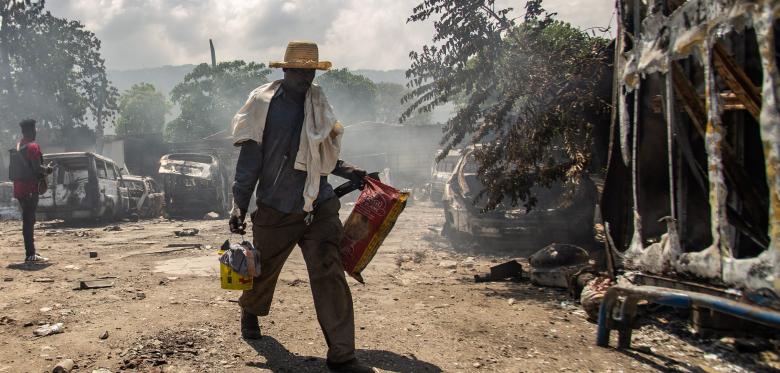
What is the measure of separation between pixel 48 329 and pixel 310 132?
2.24m

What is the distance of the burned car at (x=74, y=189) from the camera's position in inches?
492

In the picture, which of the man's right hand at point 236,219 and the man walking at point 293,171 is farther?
the man's right hand at point 236,219

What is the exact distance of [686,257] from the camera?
11.9ft

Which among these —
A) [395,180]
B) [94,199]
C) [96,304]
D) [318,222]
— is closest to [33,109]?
[395,180]

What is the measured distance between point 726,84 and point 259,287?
296 cm

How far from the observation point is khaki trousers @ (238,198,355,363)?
9.95ft

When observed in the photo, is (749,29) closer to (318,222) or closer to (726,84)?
(726,84)

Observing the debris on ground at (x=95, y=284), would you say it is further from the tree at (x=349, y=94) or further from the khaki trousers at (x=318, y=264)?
the tree at (x=349, y=94)

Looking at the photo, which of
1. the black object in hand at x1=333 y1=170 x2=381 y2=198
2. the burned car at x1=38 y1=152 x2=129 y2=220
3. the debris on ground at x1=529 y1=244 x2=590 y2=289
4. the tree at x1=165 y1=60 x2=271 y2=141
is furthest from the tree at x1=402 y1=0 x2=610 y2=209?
the tree at x1=165 y1=60 x2=271 y2=141

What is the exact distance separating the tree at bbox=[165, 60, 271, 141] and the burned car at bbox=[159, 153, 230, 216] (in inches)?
1013

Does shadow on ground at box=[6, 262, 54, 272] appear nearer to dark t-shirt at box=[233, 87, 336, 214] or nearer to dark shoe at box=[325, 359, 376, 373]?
dark t-shirt at box=[233, 87, 336, 214]

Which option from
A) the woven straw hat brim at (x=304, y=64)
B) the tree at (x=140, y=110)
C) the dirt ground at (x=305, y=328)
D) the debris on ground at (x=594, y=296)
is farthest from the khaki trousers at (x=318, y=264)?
the tree at (x=140, y=110)

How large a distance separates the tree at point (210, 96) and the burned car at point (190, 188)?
84.4 ft

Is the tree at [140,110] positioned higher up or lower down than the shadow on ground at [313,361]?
higher up
